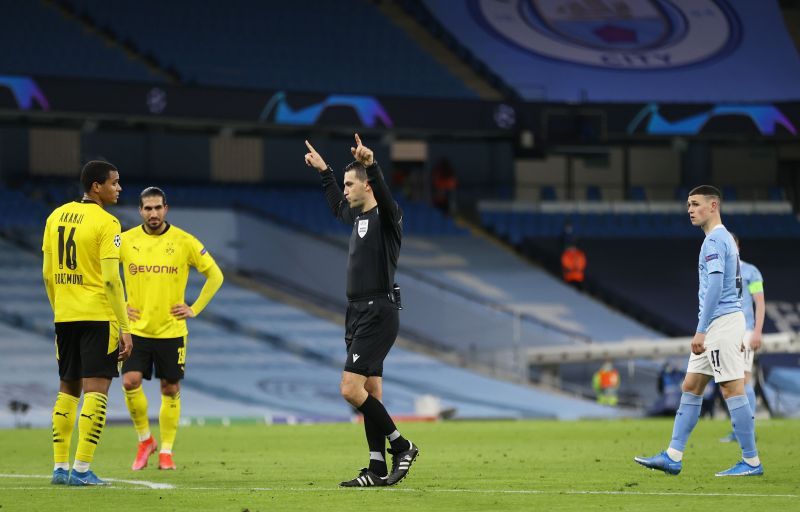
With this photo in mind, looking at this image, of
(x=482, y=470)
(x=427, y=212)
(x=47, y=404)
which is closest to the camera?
(x=482, y=470)

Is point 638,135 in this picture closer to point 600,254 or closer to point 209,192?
point 600,254

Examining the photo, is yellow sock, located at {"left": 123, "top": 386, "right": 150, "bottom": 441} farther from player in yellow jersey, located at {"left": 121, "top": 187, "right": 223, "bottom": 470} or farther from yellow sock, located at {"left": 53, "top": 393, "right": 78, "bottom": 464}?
yellow sock, located at {"left": 53, "top": 393, "right": 78, "bottom": 464}

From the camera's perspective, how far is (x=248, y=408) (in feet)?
99.2

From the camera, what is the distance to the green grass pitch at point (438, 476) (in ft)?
30.9

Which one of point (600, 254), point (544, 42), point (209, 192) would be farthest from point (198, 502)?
point (544, 42)

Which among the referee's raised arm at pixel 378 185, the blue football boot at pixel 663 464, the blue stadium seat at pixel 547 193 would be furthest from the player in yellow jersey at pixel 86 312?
the blue stadium seat at pixel 547 193

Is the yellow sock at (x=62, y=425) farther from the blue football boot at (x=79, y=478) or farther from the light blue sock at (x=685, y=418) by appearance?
the light blue sock at (x=685, y=418)

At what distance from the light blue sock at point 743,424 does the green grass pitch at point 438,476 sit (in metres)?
0.29

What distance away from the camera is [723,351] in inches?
456

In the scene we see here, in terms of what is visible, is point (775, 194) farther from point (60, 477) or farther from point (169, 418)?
point (60, 477)

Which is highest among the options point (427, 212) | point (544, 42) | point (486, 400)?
point (544, 42)

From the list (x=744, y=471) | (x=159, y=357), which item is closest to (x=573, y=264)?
(x=159, y=357)

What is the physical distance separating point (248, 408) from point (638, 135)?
60.8ft

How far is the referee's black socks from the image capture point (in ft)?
35.7
